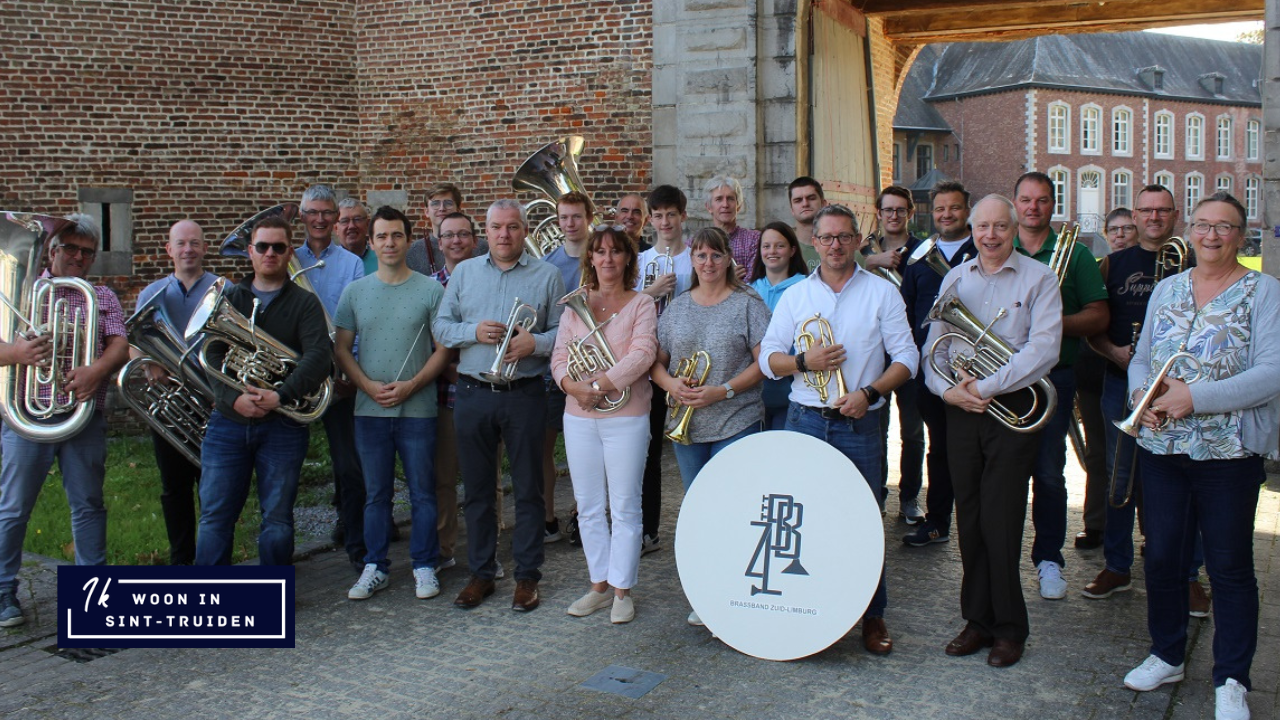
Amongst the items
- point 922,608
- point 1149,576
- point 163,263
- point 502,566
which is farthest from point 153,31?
point 1149,576

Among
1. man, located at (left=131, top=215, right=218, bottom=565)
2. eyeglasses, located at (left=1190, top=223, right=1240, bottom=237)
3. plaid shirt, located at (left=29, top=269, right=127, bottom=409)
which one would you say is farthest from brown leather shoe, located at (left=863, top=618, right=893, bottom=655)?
plaid shirt, located at (left=29, top=269, right=127, bottom=409)

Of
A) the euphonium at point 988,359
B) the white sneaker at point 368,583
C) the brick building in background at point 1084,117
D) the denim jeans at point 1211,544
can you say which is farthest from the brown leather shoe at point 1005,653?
the brick building in background at point 1084,117

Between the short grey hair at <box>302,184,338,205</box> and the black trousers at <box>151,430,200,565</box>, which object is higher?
the short grey hair at <box>302,184,338,205</box>

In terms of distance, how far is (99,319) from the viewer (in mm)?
5129

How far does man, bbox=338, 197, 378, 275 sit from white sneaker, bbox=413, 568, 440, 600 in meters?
1.93

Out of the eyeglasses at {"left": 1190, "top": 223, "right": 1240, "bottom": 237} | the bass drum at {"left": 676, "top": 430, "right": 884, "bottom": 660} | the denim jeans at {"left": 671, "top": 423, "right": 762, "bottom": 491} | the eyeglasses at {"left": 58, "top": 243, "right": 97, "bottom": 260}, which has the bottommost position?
the bass drum at {"left": 676, "top": 430, "right": 884, "bottom": 660}

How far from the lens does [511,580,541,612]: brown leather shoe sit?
5.20m

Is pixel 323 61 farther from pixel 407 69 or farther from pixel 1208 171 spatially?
pixel 1208 171

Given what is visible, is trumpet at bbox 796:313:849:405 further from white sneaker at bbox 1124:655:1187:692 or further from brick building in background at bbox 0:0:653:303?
brick building in background at bbox 0:0:653:303

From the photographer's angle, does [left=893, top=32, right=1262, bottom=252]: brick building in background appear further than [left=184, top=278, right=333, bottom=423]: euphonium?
Yes

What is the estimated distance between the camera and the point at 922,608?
511 centimetres

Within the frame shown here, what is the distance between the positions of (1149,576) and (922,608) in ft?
3.89

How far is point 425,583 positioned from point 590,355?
4.91ft

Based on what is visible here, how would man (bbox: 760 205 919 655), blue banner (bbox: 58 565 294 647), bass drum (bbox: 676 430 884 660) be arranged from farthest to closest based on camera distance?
blue banner (bbox: 58 565 294 647) < man (bbox: 760 205 919 655) < bass drum (bbox: 676 430 884 660)
